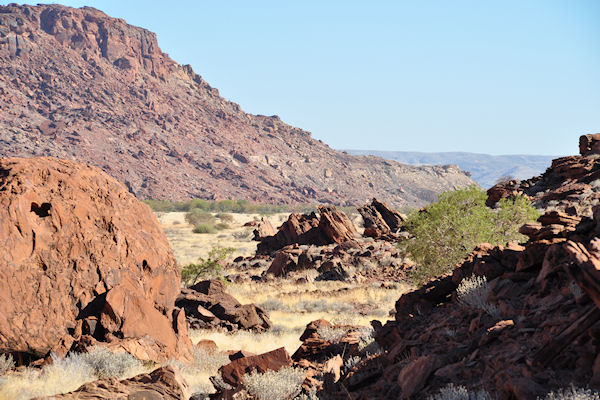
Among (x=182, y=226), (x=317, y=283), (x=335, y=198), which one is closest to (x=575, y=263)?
(x=317, y=283)

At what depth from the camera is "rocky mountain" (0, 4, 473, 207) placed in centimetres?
10688

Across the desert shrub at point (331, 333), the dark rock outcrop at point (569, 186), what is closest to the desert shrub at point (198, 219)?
the dark rock outcrop at point (569, 186)

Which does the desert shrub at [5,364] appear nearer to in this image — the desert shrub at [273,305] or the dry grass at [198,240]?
the desert shrub at [273,305]

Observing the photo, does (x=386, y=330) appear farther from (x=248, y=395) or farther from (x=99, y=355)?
(x=99, y=355)

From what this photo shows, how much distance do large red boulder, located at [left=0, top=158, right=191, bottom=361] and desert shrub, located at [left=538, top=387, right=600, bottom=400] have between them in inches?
285

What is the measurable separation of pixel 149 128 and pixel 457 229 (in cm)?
11499

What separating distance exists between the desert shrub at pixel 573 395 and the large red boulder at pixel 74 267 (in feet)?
23.8

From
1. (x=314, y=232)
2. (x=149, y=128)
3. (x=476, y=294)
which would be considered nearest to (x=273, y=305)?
(x=476, y=294)

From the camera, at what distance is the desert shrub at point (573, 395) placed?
4.38 metres

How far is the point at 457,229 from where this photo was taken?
16.5m

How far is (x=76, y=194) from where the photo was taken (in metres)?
10.5

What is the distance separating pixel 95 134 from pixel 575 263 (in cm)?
11486

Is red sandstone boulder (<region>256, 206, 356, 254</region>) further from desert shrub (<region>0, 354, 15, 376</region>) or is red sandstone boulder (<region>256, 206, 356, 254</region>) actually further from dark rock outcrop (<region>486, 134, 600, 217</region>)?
desert shrub (<region>0, 354, 15, 376</region>)

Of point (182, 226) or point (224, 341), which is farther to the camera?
point (182, 226)
